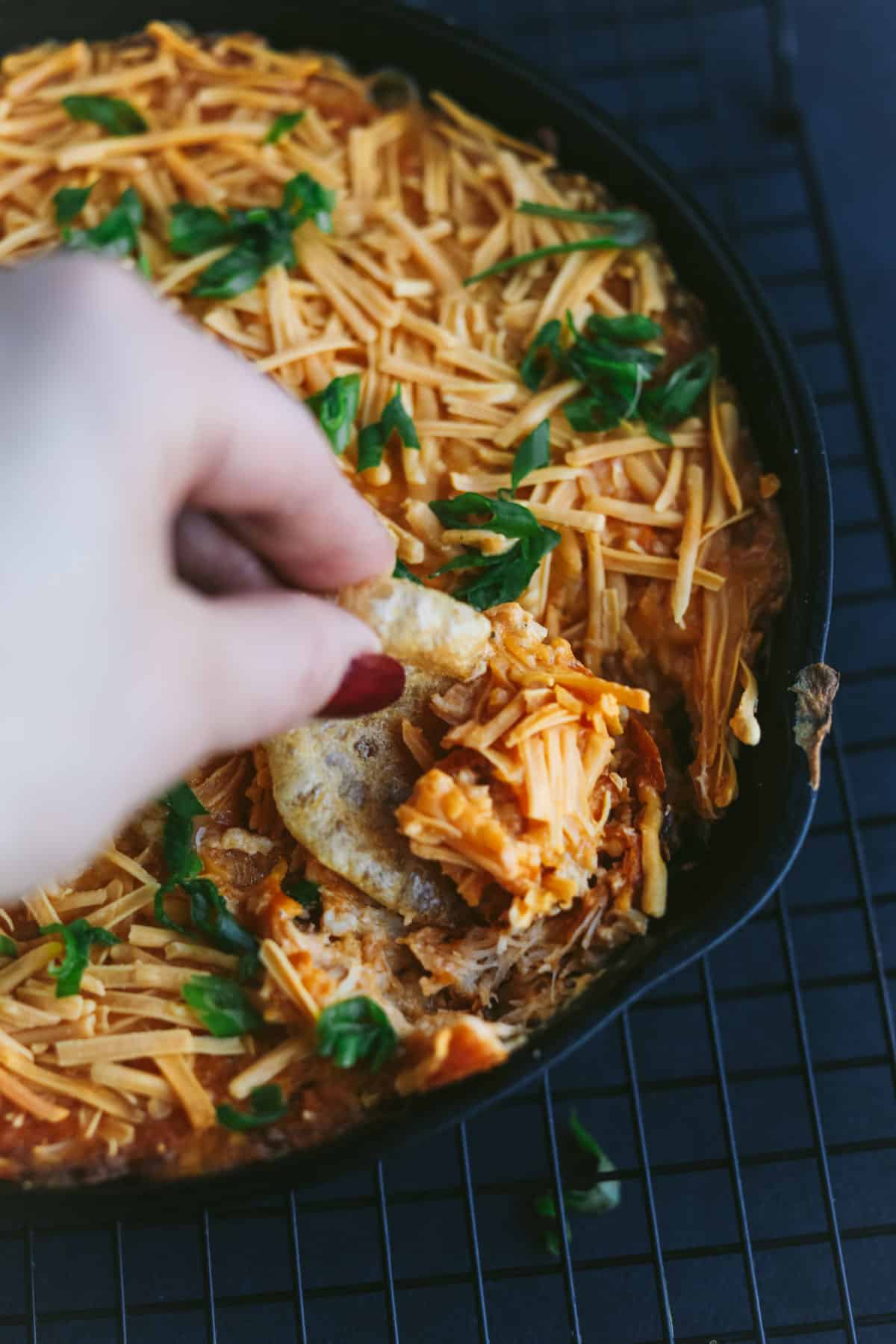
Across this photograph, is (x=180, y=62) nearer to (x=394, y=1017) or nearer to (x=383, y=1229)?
(x=394, y=1017)

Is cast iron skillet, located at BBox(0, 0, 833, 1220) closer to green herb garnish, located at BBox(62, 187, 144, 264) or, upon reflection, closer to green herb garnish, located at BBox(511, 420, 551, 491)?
green herb garnish, located at BBox(511, 420, 551, 491)

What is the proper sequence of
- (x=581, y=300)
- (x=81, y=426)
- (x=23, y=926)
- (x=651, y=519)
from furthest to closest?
(x=581, y=300) < (x=651, y=519) < (x=23, y=926) < (x=81, y=426)

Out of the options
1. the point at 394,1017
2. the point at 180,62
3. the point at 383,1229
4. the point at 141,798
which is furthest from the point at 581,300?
the point at 383,1229

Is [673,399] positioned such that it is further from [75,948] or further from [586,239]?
[75,948]

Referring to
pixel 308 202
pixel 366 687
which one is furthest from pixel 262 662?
pixel 308 202

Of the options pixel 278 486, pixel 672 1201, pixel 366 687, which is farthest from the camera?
pixel 672 1201

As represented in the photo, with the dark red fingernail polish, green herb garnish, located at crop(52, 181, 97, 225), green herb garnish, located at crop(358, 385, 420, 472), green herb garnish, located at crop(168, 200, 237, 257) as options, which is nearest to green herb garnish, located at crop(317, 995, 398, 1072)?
the dark red fingernail polish
